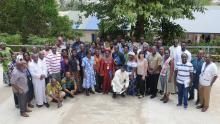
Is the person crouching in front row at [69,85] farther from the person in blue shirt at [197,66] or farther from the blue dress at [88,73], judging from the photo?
the person in blue shirt at [197,66]

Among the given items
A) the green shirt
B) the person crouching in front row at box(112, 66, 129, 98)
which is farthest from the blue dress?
the green shirt

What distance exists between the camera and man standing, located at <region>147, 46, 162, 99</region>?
11938 mm

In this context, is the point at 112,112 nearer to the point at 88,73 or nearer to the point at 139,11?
the point at 88,73

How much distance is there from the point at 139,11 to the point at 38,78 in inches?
226

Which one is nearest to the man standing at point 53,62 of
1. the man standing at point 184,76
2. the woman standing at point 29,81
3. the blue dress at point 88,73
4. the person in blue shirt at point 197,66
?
the woman standing at point 29,81

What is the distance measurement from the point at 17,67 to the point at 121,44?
14.1 ft

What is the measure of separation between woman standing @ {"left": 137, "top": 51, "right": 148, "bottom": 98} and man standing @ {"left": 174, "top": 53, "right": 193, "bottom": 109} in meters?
1.08

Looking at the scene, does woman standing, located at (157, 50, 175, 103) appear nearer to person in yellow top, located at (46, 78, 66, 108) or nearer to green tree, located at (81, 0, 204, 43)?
person in yellow top, located at (46, 78, 66, 108)

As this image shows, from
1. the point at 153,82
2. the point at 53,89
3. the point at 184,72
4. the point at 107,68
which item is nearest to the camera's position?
the point at 184,72

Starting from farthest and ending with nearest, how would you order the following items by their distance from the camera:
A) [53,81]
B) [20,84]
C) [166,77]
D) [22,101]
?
1. [166,77]
2. [53,81]
3. [22,101]
4. [20,84]

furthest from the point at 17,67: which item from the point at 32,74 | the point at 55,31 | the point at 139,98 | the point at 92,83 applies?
the point at 55,31

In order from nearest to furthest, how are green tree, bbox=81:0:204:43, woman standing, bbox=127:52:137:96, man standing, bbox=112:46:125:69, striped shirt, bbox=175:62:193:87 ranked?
striped shirt, bbox=175:62:193:87, woman standing, bbox=127:52:137:96, man standing, bbox=112:46:125:69, green tree, bbox=81:0:204:43

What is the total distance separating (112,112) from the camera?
36.7ft

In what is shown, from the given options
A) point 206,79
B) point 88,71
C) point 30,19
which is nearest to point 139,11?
point 88,71
